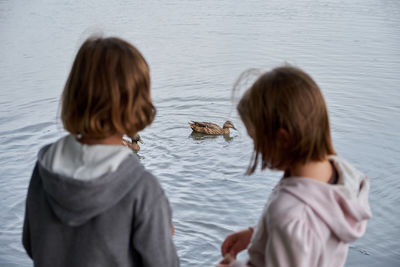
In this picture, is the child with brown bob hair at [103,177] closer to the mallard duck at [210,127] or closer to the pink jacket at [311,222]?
the pink jacket at [311,222]

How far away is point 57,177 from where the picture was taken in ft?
4.87

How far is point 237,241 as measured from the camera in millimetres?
1776

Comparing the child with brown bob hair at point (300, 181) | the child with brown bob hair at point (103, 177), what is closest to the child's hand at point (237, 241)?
the child with brown bob hair at point (300, 181)

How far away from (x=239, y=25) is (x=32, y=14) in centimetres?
478

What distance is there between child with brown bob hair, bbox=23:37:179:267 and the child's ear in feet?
1.15

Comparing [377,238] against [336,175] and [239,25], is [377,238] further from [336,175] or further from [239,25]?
[239,25]

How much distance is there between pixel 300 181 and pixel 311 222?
0.12 m

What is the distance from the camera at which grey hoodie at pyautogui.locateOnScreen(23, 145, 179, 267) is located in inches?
57.9

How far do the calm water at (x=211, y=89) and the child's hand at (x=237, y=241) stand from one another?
750 millimetres

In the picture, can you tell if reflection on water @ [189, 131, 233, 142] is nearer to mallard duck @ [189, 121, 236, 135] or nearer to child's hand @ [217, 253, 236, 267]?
mallard duck @ [189, 121, 236, 135]

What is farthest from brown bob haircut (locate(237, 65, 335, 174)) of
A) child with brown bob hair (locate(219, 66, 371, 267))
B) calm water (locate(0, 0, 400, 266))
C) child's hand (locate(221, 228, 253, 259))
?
calm water (locate(0, 0, 400, 266))

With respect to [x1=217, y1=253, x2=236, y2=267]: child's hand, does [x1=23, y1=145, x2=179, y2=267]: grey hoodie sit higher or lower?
higher

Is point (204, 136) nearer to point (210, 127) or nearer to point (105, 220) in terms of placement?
point (210, 127)

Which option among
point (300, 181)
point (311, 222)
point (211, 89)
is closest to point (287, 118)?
point (300, 181)
